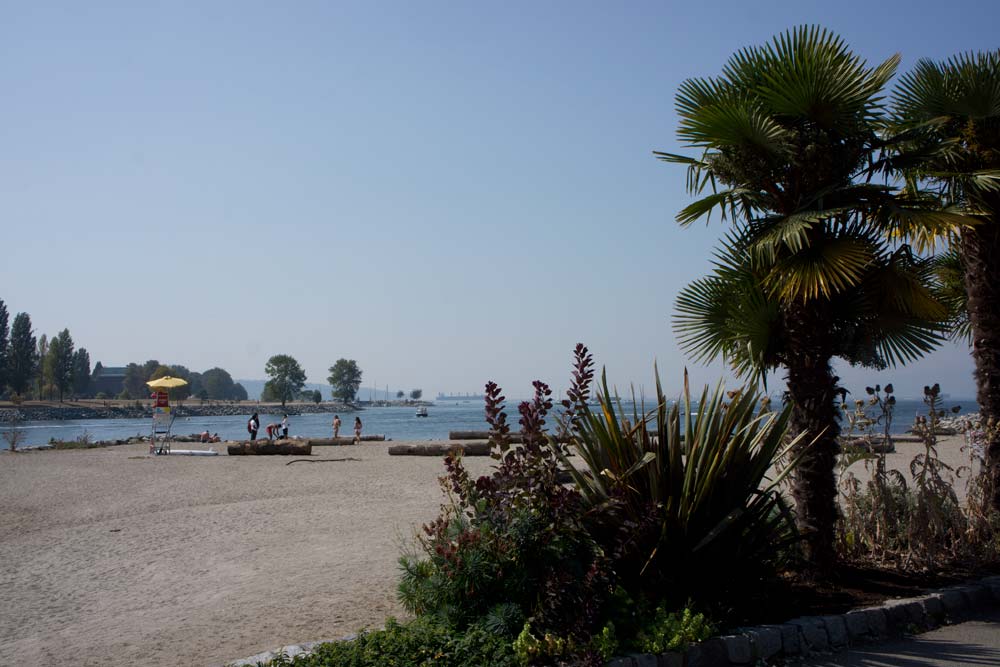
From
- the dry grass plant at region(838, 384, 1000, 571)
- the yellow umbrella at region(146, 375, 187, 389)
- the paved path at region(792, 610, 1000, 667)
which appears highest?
the yellow umbrella at region(146, 375, 187, 389)

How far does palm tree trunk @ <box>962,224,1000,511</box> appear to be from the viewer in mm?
7148

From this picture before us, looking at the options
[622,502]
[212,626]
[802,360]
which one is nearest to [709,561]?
[622,502]

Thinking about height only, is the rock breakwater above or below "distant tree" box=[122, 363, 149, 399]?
below

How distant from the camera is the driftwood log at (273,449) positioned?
2464 cm

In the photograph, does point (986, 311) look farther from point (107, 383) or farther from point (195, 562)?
point (107, 383)

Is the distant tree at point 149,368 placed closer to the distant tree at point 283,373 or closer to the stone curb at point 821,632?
the distant tree at point 283,373

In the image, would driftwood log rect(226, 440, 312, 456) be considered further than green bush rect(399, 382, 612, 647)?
Yes

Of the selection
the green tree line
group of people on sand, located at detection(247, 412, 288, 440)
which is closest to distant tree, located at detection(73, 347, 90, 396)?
the green tree line

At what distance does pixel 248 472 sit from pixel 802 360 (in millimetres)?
15685

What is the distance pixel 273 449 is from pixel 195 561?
1668 centimetres

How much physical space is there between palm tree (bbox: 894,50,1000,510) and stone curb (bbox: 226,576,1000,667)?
5.65 ft

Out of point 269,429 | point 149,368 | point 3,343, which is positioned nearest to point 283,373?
point 149,368

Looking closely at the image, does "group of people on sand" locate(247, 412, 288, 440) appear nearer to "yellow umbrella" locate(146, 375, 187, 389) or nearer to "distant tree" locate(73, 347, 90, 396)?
"yellow umbrella" locate(146, 375, 187, 389)

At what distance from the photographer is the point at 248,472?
1883cm
